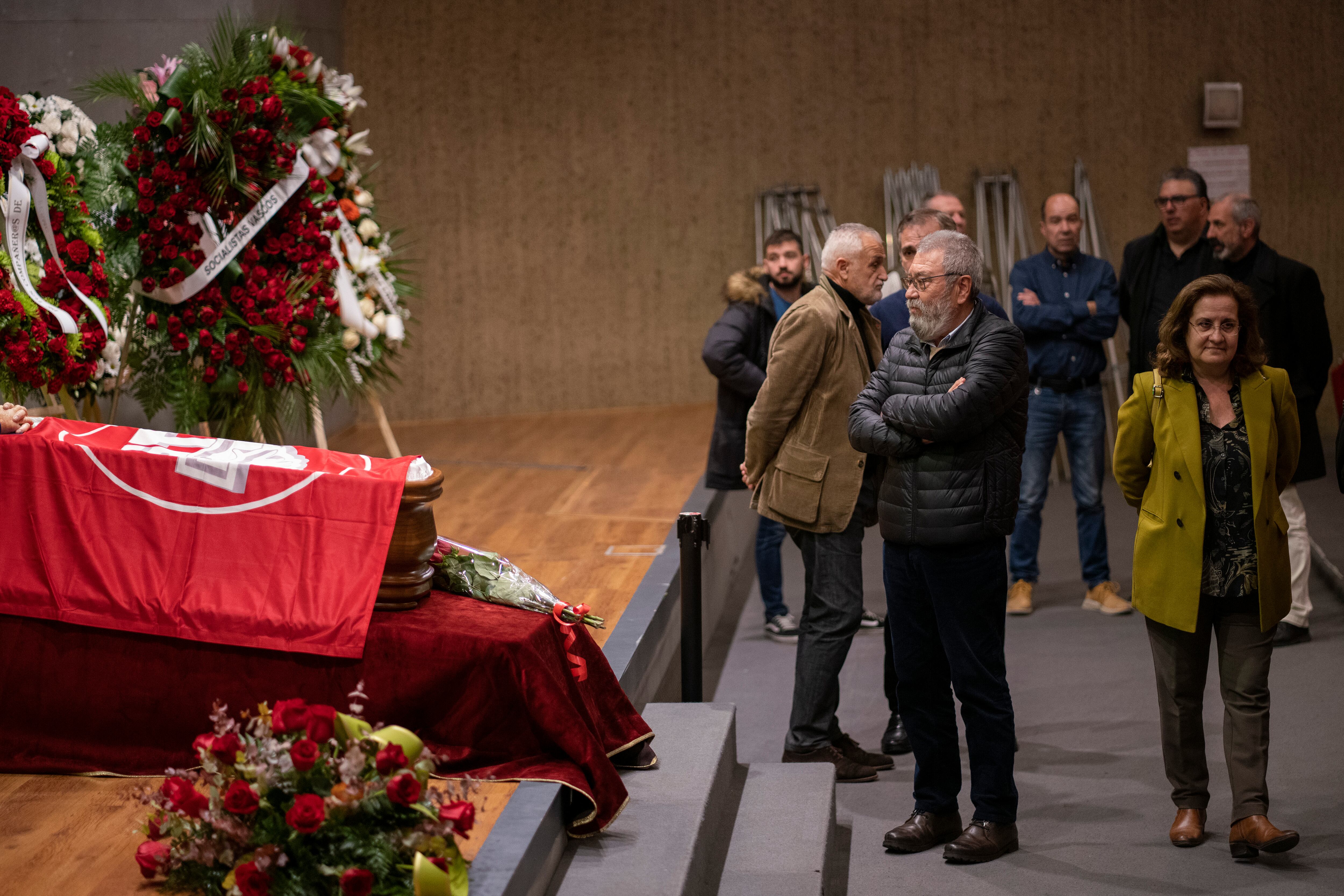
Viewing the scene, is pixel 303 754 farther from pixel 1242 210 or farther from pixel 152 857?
pixel 1242 210

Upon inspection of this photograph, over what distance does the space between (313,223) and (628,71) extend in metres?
4.75

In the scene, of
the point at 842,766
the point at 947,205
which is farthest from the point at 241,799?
the point at 947,205

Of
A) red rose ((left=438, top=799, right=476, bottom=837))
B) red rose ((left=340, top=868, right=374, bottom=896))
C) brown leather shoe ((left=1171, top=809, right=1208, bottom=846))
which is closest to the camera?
red rose ((left=340, top=868, right=374, bottom=896))

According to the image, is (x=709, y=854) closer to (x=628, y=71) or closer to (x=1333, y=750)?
(x=1333, y=750)

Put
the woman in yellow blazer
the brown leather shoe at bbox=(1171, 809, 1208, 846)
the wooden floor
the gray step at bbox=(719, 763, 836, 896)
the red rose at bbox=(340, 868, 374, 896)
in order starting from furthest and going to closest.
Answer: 1. the brown leather shoe at bbox=(1171, 809, 1208, 846)
2. the woman in yellow blazer
3. the gray step at bbox=(719, 763, 836, 896)
4. the wooden floor
5. the red rose at bbox=(340, 868, 374, 896)

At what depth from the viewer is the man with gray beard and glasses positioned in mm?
3186

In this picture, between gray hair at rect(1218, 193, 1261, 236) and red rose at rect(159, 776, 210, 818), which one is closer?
red rose at rect(159, 776, 210, 818)

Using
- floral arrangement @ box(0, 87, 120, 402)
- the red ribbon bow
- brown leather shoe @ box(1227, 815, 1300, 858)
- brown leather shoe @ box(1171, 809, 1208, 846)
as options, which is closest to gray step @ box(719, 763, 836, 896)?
the red ribbon bow

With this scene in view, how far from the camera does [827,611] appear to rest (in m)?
3.86

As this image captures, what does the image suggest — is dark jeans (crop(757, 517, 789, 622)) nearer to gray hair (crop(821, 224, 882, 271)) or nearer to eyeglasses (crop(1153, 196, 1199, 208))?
gray hair (crop(821, 224, 882, 271))

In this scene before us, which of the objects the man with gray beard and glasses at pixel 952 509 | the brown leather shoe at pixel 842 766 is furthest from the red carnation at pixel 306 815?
the brown leather shoe at pixel 842 766

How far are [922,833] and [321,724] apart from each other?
1.64 m

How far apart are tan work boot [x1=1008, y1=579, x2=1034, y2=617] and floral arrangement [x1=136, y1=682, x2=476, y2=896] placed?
11.4 ft

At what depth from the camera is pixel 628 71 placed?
29.5ft
